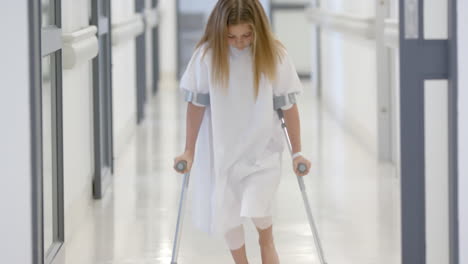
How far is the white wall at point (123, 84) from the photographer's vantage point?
9164 millimetres

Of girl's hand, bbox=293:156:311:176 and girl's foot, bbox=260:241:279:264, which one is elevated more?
girl's hand, bbox=293:156:311:176

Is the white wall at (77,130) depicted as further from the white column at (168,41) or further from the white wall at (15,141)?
the white column at (168,41)

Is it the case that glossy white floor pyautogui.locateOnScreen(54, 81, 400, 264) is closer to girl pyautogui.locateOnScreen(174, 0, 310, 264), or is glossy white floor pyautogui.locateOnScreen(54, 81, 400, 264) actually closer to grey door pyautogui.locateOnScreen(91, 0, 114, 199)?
grey door pyautogui.locateOnScreen(91, 0, 114, 199)

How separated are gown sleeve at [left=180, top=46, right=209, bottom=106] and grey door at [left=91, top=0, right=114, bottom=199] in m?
2.81

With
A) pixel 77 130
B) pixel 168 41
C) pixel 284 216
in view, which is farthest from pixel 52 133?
pixel 168 41

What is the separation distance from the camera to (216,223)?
169 inches

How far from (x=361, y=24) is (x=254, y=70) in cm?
514

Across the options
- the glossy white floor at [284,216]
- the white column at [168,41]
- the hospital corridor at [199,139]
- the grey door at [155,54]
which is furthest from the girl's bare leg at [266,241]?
the white column at [168,41]

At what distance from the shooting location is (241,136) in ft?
14.1

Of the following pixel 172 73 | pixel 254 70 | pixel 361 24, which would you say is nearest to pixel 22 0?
pixel 254 70

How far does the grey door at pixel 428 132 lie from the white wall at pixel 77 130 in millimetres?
2302

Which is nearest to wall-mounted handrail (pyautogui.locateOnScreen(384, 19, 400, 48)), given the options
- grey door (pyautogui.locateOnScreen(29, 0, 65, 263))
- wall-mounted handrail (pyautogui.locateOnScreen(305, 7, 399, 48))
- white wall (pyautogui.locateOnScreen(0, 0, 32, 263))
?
wall-mounted handrail (pyautogui.locateOnScreen(305, 7, 399, 48))

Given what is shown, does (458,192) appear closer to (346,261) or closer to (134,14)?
(346,261)

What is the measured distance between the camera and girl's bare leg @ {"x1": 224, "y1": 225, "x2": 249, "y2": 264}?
4426 millimetres
